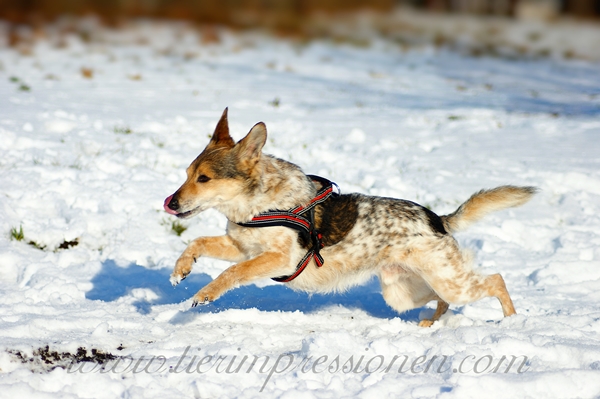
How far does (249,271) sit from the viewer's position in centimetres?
444

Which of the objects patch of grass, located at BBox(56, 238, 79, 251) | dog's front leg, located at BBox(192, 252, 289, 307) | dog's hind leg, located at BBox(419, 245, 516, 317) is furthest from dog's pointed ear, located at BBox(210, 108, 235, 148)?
patch of grass, located at BBox(56, 238, 79, 251)

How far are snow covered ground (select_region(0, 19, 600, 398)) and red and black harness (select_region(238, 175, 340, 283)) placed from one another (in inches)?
16.4

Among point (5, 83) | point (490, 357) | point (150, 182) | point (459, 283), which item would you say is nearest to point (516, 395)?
point (490, 357)

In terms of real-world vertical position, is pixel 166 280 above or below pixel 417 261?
below

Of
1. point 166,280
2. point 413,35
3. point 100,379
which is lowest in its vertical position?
point 166,280

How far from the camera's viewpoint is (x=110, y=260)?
5672mm

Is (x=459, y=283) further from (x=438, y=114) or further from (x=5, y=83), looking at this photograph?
(x=5, y=83)

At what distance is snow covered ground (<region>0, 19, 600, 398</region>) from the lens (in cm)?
362

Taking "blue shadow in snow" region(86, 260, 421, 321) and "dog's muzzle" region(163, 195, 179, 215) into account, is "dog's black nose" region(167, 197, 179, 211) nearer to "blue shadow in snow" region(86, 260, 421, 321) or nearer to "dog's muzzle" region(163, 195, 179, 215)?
"dog's muzzle" region(163, 195, 179, 215)

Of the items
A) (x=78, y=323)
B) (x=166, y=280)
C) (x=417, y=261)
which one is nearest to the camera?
(x=78, y=323)

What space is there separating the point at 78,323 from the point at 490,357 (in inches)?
106

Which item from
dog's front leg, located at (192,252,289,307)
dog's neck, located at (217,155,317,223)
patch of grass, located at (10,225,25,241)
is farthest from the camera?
patch of grass, located at (10,225,25,241)

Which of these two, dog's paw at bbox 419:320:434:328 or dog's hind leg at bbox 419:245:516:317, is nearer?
dog's hind leg at bbox 419:245:516:317

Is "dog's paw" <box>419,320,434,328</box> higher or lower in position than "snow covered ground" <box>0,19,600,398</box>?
lower
